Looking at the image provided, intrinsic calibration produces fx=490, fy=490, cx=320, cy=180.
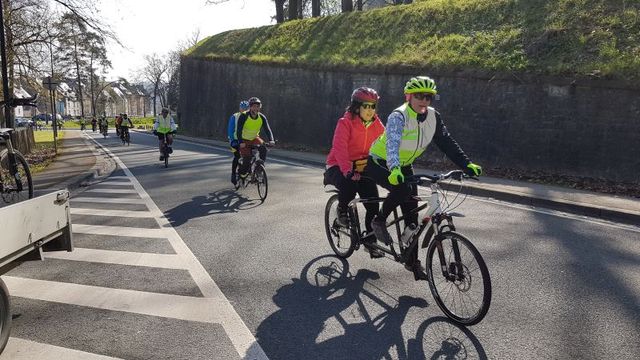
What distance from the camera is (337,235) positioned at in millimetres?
5871

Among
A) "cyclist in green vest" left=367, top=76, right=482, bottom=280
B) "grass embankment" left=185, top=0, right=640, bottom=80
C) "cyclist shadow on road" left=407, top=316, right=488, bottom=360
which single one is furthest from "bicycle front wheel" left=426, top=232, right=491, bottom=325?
"grass embankment" left=185, top=0, right=640, bottom=80

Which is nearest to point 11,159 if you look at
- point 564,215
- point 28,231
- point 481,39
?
point 28,231

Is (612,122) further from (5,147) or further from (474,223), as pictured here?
(5,147)

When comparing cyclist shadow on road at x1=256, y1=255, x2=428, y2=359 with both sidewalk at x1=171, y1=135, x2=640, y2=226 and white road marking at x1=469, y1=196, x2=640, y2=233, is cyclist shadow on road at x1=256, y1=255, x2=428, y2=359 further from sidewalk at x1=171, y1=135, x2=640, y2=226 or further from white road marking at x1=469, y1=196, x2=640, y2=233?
sidewalk at x1=171, y1=135, x2=640, y2=226

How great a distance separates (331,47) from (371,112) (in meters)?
22.0

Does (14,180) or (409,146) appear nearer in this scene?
(409,146)

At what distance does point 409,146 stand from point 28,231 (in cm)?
317

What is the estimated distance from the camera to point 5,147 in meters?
5.66

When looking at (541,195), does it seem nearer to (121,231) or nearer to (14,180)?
(121,231)

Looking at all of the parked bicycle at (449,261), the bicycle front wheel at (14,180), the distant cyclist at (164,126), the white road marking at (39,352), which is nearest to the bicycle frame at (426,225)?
the parked bicycle at (449,261)

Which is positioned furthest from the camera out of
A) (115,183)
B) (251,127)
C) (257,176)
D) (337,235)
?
(115,183)

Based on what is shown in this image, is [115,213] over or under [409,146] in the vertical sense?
under

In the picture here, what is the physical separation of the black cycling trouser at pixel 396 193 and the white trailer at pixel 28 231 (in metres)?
2.84

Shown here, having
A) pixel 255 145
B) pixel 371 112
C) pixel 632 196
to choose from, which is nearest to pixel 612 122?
pixel 632 196
